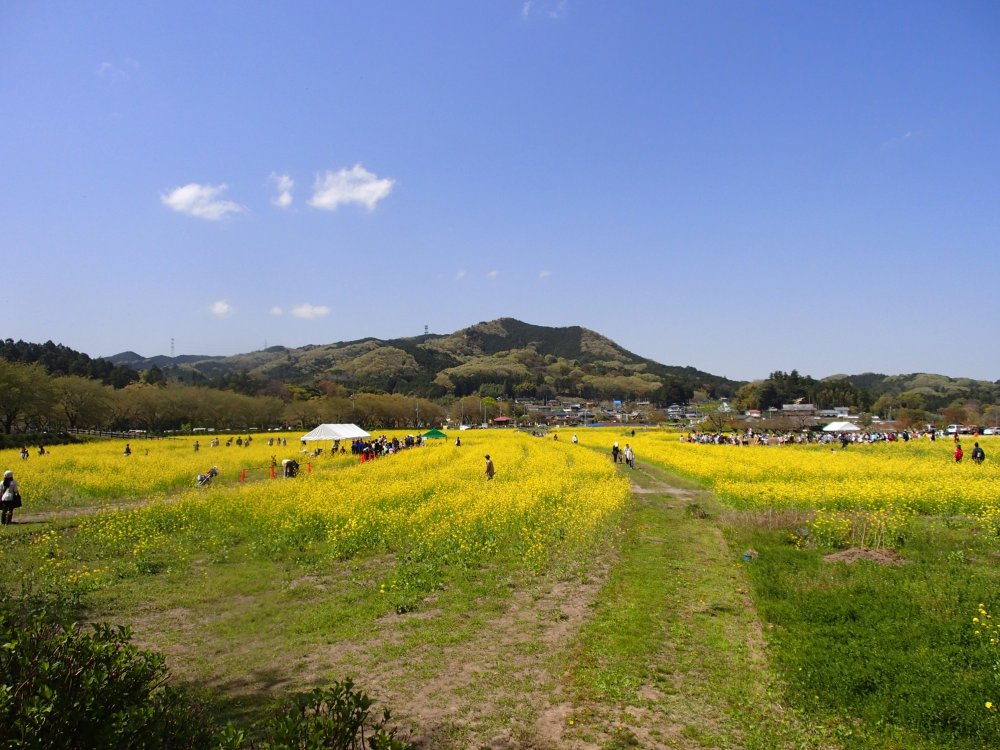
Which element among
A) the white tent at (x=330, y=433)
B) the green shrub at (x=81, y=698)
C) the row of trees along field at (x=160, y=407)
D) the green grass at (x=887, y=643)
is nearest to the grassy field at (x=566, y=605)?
the green grass at (x=887, y=643)

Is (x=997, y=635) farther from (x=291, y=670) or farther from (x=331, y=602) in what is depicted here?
(x=331, y=602)

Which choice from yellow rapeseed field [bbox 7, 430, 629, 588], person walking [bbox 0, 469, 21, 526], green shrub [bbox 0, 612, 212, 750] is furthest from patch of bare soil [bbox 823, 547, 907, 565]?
person walking [bbox 0, 469, 21, 526]

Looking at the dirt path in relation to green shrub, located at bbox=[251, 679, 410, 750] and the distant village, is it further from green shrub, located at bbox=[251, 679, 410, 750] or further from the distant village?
the distant village

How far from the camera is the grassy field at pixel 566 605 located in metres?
5.50

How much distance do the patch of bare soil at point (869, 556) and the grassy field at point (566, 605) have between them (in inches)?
3.1

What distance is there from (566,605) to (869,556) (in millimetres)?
5627

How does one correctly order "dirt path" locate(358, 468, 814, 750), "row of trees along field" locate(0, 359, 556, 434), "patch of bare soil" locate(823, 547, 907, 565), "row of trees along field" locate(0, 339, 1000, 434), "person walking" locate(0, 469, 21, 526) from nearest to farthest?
"dirt path" locate(358, 468, 814, 750) → "patch of bare soil" locate(823, 547, 907, 565) → "person walking" locate(0, 469, 21, 526) → "row of trees along field" locate(0, 359, 556, 434) → "row of trees along field" locate(0, 339, 1000, 434)

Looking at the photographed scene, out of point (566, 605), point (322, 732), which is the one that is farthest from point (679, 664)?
point (322, 732)

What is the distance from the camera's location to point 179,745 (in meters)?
3.50

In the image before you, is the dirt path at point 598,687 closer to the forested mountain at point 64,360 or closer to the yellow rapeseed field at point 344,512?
the yellow rapeseed field at point 344,512

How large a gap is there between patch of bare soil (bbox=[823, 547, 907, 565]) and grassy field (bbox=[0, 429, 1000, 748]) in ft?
0.26

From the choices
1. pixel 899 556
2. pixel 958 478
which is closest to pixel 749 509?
pixel 899 556

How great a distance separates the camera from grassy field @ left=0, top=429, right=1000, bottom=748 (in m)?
5.50

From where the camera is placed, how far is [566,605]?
863 centimetres
